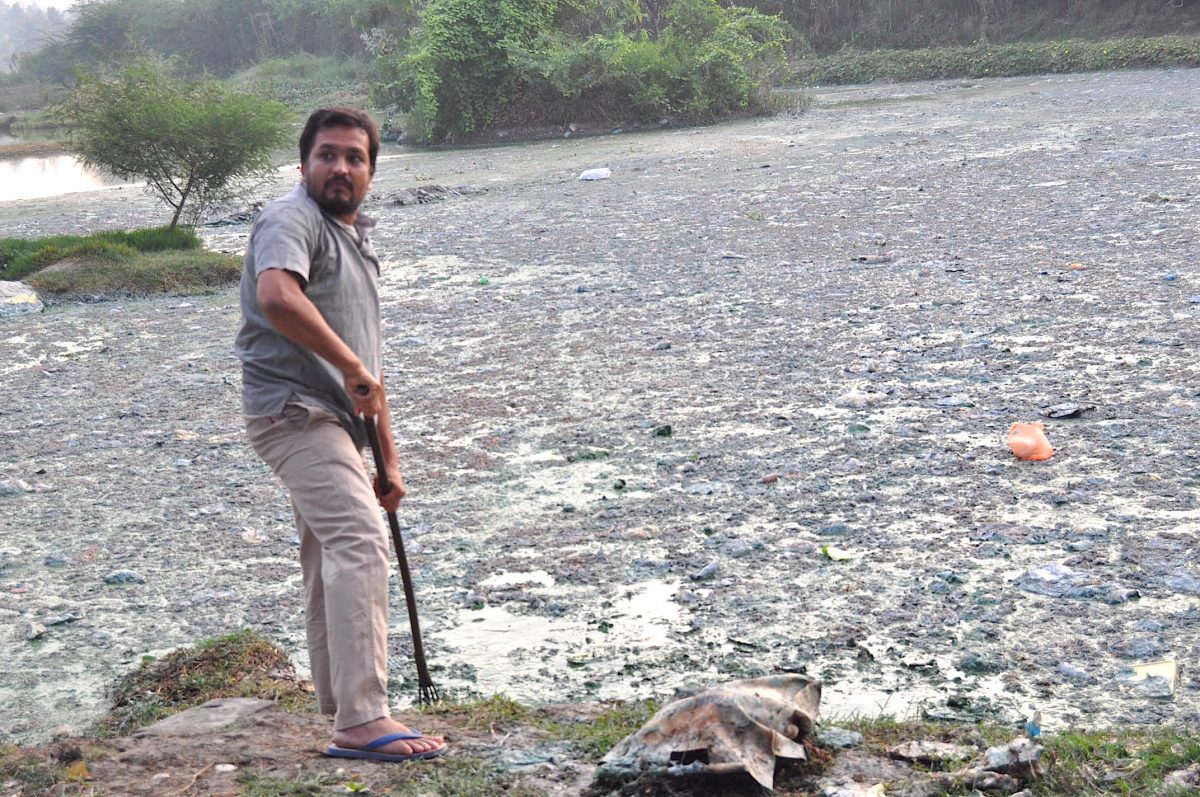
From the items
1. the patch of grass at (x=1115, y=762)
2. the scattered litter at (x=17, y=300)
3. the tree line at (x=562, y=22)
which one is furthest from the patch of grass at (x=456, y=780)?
the tree line at (x=562, y=22)

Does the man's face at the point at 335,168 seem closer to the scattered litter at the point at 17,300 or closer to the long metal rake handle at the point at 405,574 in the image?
the long metal rake handle at the point at 405,574

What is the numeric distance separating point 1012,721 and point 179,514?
3.52 meters

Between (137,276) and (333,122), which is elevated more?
(333,122)

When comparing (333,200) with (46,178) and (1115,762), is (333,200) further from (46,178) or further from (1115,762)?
(46,178)

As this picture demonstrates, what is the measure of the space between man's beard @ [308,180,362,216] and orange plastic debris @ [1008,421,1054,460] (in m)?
3.11

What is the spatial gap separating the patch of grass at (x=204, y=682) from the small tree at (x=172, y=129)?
10481 mm

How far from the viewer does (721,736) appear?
109 inches

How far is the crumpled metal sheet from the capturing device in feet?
8.89

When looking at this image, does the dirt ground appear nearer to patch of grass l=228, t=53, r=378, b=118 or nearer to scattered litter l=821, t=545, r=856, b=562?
scattered litter l=821, t=545, r=856, b=562

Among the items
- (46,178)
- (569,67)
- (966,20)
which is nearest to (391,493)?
(569,67)

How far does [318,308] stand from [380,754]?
1043 mm

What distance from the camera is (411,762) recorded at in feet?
9.41

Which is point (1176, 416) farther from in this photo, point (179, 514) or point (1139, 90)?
point (1139, 90)

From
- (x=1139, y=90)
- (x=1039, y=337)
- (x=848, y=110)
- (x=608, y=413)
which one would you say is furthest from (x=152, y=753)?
(x=848, y=110)
